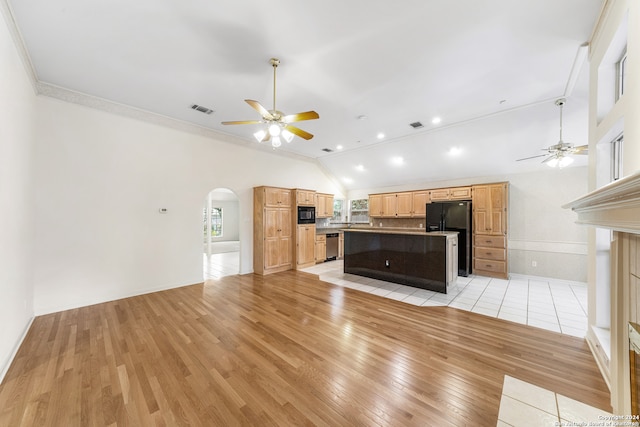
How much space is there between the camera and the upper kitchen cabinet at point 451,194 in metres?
6.02

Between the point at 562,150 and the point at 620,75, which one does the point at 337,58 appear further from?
the point at 562,150

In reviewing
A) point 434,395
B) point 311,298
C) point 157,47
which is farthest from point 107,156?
point 434,395

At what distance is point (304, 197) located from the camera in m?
6.59

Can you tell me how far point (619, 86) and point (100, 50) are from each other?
5548mm

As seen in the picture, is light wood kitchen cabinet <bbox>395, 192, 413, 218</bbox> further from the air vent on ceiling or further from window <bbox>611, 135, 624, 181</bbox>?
Answer: the air vent on ceiling

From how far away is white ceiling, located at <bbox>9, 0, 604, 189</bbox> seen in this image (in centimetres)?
221

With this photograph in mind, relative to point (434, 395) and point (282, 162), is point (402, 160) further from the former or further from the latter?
point (434, 395)

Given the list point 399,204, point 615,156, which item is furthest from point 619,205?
point 399,204

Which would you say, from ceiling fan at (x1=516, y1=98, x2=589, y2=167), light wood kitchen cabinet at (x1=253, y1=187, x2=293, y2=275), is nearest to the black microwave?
light wood kitchen cabinet at (x1=253, y1=187, x2=293, y2=275)

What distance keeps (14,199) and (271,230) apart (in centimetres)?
399

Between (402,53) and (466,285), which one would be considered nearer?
(402,53)

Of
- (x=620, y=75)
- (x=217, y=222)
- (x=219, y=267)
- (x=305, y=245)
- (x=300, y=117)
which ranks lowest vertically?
(x=219, y=267)

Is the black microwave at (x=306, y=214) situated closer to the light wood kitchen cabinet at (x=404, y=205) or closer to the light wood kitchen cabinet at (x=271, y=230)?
the light wood kitchen cabinet at (x=271, y=230)

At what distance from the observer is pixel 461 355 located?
2.38 metres
